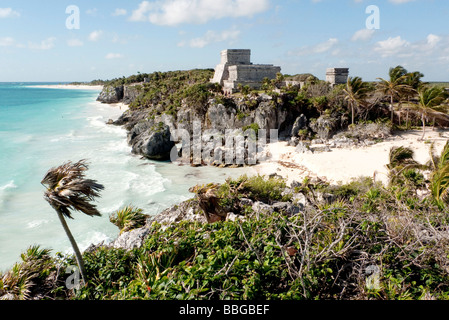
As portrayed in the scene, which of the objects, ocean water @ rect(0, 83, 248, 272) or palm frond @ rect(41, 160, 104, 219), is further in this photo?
ocean water @ rect(0, 83, 248, 272)

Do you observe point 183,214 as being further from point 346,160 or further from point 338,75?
point 338,75

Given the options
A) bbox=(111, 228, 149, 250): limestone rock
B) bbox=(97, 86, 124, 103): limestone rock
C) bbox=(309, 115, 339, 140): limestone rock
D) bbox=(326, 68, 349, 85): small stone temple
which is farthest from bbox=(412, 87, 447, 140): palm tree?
bbox=(97, 86, 124, 103): limestone rock

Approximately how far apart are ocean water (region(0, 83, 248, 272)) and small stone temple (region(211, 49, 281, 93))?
52.4ft

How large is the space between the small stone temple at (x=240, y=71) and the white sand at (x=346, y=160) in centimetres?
1514

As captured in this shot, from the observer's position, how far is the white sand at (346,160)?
18219mm

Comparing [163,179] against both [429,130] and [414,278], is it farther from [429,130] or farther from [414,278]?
[429,130]

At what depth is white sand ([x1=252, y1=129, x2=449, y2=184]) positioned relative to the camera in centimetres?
1822

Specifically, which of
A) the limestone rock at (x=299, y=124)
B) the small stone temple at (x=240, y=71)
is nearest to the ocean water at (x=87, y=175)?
the limestone rock at (x=299, y=124)

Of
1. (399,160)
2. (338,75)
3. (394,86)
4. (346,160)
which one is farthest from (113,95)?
(399,160)

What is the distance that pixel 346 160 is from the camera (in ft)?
65.8

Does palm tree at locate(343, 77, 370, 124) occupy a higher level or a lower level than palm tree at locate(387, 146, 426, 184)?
higher

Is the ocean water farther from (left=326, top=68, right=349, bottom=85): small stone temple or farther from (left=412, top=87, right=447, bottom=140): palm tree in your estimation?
(left=326, top=68, right=349, bottom=85): small stone temple

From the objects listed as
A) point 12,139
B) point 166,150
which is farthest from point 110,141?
point 12,139
